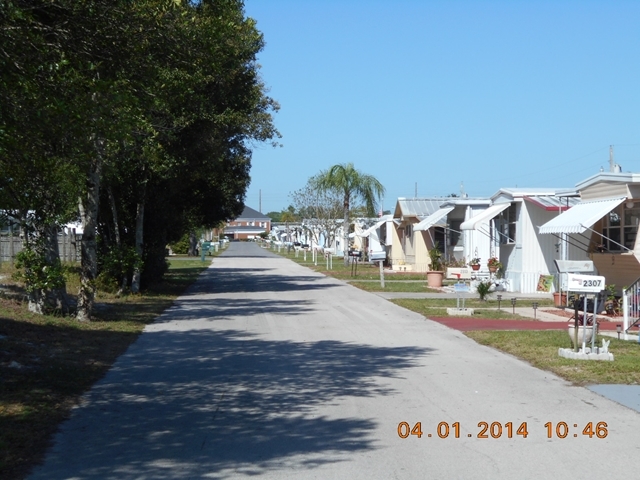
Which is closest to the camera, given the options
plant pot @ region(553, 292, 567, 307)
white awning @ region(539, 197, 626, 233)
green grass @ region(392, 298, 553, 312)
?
white awning @ region(539, 197, 626, 233)

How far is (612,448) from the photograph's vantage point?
7199 millimetres

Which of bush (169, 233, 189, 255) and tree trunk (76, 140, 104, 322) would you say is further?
bush (169, 233, 189, 255)

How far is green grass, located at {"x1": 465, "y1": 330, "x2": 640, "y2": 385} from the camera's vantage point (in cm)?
1068

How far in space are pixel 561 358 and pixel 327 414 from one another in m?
4.93

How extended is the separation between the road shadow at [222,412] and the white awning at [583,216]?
6.83m

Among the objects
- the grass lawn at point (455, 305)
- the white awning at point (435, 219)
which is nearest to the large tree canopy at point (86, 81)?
the grass lawn at point (455, 305)

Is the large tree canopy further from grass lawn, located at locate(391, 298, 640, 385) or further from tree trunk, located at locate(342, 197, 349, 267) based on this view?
tree trunk, located at locate(342, 197, 349, 267)

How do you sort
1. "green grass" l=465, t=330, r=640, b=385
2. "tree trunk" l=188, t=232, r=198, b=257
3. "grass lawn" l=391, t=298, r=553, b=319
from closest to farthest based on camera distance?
"green grass" l=465, t=330, r=640, b=385
"grass lawn" l=391, t=298, r=553, b=319
"tree trunk" l=188, t=232, r=198, b=257

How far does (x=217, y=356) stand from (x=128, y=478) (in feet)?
21.3

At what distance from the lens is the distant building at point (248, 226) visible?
575 feet

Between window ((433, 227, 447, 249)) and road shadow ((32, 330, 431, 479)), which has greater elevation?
window ((433, 227, 447, 249))

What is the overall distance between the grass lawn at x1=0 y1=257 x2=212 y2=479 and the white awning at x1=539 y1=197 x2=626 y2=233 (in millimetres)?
10026

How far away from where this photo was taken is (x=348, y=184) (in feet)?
181

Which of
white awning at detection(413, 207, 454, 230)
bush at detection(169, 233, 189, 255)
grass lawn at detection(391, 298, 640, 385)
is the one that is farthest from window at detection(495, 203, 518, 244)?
bush at detection(169, 233, 189, 255)
